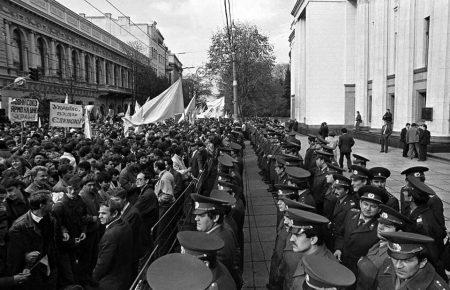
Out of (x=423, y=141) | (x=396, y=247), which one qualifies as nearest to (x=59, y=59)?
(x=423, y=141)

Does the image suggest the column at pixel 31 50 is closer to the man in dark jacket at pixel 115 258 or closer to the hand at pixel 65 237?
the hand at pixel 65 237

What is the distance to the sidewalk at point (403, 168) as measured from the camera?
11.1 metres

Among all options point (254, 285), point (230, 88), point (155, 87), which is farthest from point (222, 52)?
point (254, 285)

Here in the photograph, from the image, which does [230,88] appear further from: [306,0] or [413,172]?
[413,172]

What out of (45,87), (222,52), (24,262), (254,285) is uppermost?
(222,52)

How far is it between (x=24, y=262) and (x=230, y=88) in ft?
132

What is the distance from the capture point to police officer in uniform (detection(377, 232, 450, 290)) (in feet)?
9.57

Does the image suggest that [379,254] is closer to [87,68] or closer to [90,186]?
[90,186]

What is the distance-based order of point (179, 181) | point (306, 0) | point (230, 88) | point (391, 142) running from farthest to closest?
point (230, 88)
point (306, 0)
point (391, 142)
point (179, 181)

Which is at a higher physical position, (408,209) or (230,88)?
(230,88)

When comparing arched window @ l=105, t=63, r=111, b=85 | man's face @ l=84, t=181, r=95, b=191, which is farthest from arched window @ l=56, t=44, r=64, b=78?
man's face @ l=84, t=181, r=95, b=191

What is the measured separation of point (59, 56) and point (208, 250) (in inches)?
1609

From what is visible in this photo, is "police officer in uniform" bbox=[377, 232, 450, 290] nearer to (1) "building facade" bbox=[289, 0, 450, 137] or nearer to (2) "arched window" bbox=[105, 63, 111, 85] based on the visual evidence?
(1) "building facade" bbox=[289, 0, 450, 137]

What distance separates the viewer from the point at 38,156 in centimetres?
792
